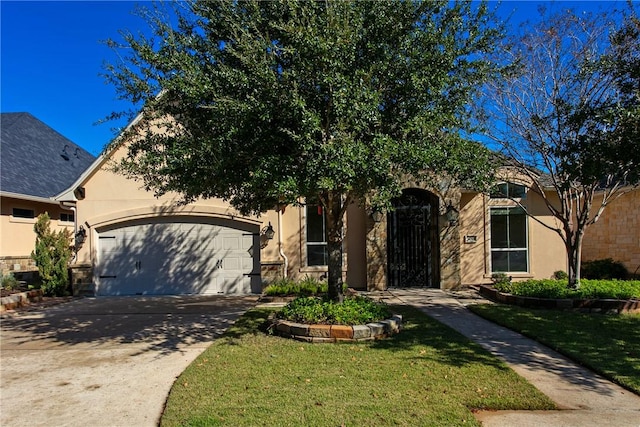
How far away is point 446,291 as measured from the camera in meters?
12.7

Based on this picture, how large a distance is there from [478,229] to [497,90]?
4733 millimetres

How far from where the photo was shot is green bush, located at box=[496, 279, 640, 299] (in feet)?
31.9

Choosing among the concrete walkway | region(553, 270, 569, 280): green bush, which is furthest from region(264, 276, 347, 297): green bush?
region(553, 270, 569, 280): green bush

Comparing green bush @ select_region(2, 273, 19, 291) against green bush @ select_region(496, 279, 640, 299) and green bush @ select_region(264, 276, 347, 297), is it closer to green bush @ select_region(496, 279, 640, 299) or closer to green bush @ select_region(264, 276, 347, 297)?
green bush @ select_region(264, 276, 347, 297)

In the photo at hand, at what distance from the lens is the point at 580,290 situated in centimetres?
1004

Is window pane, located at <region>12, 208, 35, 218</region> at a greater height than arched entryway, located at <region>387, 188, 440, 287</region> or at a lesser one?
greater

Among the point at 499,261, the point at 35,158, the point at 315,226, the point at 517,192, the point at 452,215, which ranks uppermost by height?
the point at 35,158

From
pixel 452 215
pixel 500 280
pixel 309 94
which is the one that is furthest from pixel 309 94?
pixel 500 280

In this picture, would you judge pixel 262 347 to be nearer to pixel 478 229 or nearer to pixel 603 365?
pixel 603 365

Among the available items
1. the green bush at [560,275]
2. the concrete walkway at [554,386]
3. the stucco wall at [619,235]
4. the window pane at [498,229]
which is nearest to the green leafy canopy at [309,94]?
the concrete walkway at [554,386]

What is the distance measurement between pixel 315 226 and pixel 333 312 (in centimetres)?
610

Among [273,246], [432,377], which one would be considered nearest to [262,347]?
[432,377]

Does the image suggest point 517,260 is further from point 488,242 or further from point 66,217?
point 66,217

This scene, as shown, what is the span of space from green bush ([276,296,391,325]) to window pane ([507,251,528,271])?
7.41 m
